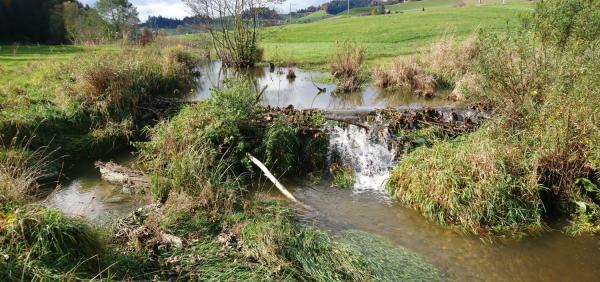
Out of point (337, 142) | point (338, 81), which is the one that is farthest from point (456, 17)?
point (337, 142)

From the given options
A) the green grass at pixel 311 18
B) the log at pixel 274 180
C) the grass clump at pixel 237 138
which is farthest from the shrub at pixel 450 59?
the green grass at pixel 311 18

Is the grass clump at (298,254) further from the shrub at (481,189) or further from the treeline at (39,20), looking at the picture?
the treeline at (39,20)

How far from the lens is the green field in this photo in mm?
27359

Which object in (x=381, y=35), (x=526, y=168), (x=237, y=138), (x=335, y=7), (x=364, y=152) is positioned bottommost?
(x=364, y=152)

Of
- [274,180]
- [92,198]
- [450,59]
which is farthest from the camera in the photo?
[450,59]

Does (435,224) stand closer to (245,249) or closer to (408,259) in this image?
(408,259)

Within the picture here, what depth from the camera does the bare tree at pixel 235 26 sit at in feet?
79.0

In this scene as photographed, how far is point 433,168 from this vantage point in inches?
316

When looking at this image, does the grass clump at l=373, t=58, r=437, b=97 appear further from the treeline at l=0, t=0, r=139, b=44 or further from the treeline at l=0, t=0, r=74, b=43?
the treeline at l=0, t=0, r=74, b=43

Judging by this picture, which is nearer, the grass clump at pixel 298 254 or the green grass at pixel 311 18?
the grass clump at pixel 298 254

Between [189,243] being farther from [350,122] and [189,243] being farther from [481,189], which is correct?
[350,122]

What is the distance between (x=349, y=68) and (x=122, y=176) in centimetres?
1203

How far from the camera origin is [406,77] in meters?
Answer: 17.0

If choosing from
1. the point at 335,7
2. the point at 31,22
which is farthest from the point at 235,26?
the point at 335,7
